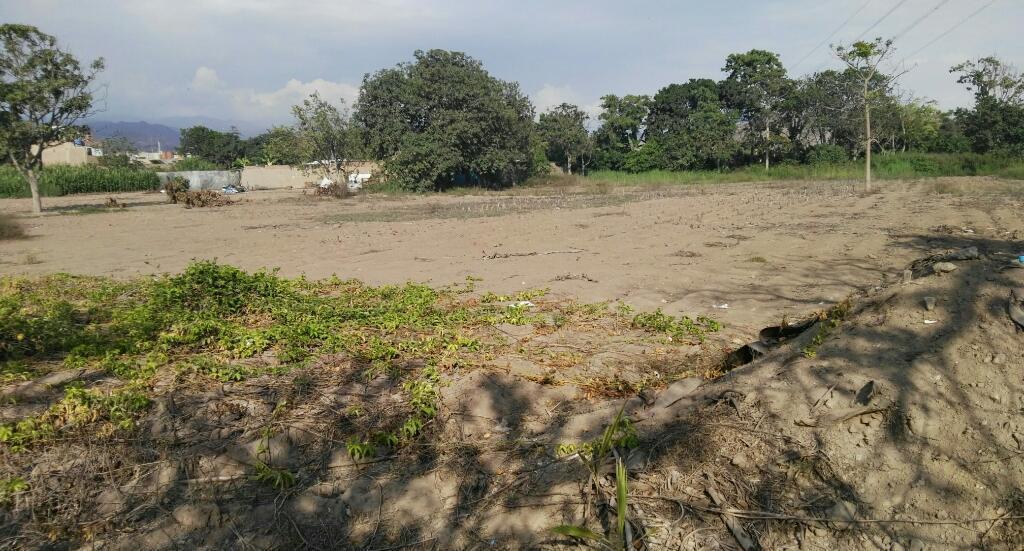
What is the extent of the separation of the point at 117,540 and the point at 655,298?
18.9 ft

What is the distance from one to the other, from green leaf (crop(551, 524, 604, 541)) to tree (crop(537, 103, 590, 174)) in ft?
143

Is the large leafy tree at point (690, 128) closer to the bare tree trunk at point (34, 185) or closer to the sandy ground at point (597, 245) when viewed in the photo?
the sandy ground at point (597, 245)

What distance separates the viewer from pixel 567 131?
147 feet

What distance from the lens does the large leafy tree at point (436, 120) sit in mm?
32375

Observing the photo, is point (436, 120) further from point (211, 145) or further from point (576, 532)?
point (211, 145)

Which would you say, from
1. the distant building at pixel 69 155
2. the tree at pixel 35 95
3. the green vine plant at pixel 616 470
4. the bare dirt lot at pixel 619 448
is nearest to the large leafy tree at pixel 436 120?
the tree at pixel 35 95

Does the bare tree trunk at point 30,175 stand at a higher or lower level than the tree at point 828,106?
→ lower

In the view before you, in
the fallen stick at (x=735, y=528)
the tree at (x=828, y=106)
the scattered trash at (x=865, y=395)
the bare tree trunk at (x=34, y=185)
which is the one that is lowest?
the fallen stick at (x=735, y=528)

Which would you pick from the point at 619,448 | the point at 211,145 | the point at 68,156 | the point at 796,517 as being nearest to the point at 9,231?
the point at 619,448

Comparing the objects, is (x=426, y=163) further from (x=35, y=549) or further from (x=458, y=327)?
(x=35, y=549)

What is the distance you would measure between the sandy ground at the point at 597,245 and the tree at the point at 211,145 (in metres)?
53.6

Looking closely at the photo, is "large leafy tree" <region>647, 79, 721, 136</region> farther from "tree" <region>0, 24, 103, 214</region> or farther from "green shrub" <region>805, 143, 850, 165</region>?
"tree" <region>0, 24, 103, 214</region>

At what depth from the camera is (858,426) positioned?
2.96 metres

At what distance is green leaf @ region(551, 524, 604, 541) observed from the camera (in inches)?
103
